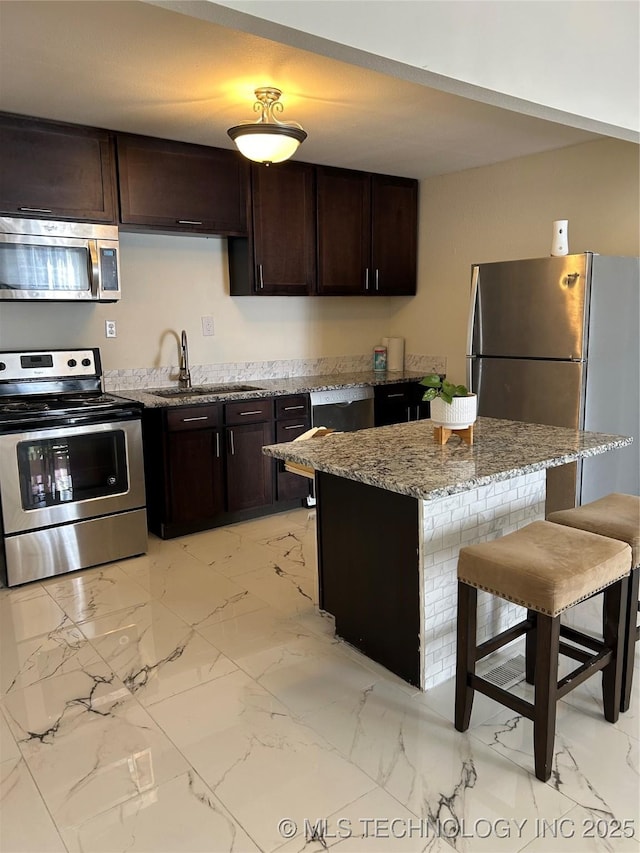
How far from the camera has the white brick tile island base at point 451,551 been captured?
2.21 m

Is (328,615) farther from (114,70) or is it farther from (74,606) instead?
(114,70)

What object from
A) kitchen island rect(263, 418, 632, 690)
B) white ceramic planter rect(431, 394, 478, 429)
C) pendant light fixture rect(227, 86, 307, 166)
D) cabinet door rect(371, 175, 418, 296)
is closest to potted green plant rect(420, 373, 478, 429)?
white ceramic planter rect(431, 394, 478, 429)

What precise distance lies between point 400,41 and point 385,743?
220cm

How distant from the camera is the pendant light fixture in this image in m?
2.69

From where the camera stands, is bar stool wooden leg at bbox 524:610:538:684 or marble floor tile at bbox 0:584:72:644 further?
marble floor tile at bbox 0:584:72:644

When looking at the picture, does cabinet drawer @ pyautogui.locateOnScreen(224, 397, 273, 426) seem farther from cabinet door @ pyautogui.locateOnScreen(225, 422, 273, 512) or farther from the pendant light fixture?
the pendant light fixture

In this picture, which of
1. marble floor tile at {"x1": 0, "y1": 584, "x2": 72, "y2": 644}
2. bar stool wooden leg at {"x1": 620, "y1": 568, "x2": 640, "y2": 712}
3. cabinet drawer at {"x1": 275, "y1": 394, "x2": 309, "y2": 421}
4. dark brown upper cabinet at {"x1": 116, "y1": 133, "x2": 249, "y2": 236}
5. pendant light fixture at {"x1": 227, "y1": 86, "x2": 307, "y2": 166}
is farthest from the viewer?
cabinet drawer at {"x1": 275, "y1": 394, "x2": 309, "y2": 421}

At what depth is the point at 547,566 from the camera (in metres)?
1.83

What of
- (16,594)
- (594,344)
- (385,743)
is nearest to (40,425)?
(16,594)

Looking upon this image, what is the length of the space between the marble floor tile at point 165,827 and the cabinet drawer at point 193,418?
2.19 meters

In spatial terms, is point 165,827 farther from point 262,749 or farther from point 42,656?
point 42,656

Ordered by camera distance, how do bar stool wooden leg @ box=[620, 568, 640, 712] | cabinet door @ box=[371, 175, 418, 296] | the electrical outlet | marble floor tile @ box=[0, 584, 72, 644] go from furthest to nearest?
cabinet door @ box=[371, 175, 418, 296], the electrical outlet, marble floor tile @ box=[0, 584, 72, 644], bar stool wooden leg @ box=[620, 568, 640, 712]

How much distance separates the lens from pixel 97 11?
84.1 inches

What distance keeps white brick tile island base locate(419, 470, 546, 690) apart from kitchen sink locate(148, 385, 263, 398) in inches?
81.1
